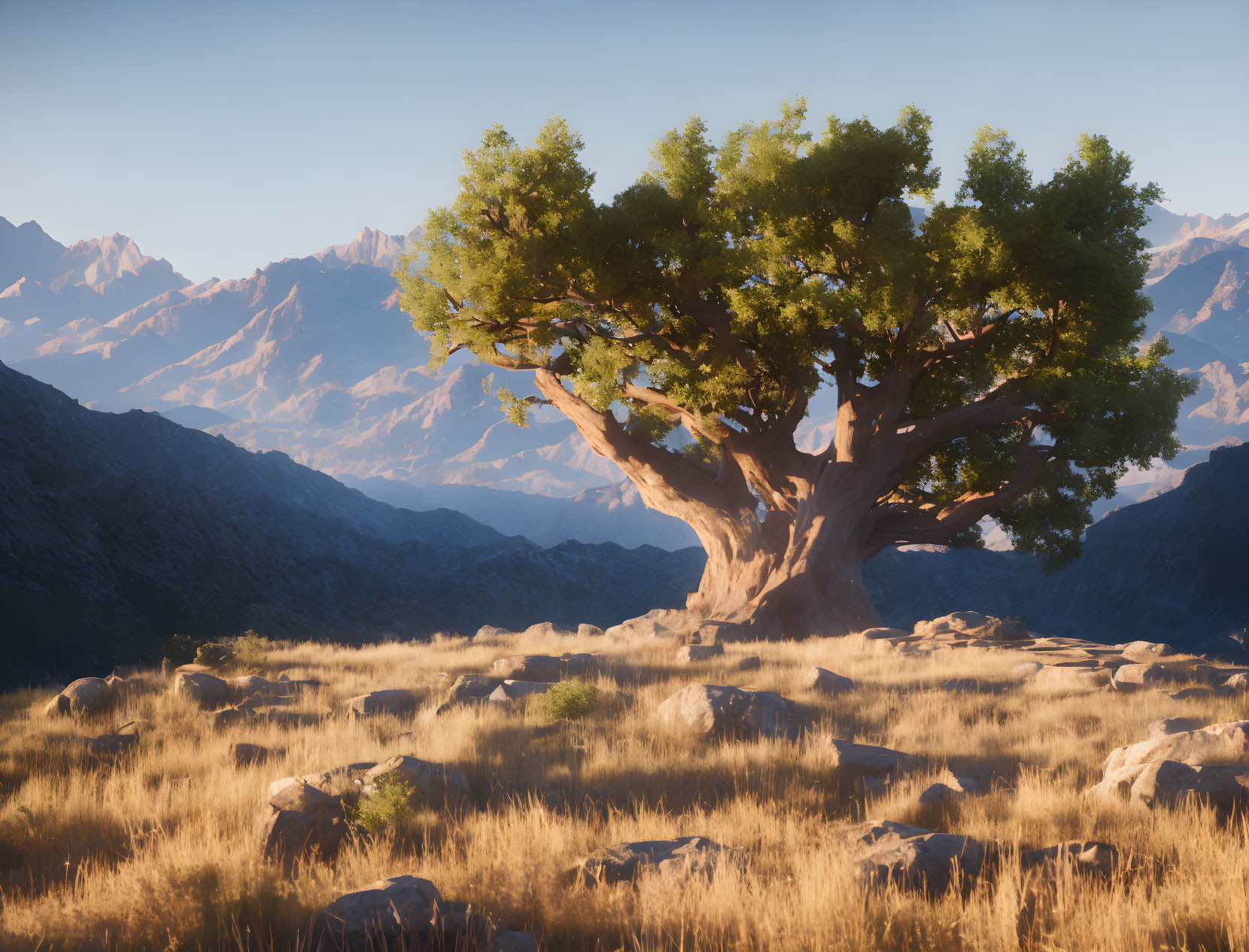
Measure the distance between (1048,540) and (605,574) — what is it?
309ft

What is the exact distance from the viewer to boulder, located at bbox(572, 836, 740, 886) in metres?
4.34

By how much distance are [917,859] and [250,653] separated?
1300 centimetres

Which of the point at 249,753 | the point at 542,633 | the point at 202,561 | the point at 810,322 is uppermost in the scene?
the point at 810,322

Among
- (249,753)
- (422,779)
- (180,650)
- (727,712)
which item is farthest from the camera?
(180,650)

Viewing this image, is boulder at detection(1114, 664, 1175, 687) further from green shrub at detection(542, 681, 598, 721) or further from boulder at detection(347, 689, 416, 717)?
boulder at detection(347, 689, 416, 717)

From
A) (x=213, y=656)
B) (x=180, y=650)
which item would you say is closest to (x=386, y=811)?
(x=213, y=656)

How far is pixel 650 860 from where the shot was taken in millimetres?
4484

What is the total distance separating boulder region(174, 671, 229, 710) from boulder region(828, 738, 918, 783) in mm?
8334

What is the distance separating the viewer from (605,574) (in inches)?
4523

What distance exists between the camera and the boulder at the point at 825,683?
10.1 meters

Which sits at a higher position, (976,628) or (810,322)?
(810,322)

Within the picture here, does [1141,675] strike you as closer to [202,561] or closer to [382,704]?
[382,704]

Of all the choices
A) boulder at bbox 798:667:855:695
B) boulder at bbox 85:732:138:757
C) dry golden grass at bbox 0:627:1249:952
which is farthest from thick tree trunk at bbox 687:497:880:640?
boulder at bbox 85:732:138:757

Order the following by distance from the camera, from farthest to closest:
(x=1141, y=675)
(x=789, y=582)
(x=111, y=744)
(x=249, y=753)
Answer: (x=789, y=582) < (x=1141, y=675) < (x=111, y=744) < (x=249, y=753)
